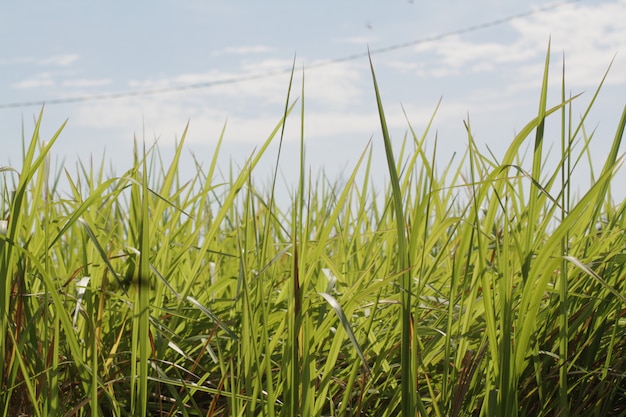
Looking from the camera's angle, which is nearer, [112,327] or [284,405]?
[284,405]

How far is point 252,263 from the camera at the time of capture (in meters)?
1.54

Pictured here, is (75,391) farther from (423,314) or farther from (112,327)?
(423,314)

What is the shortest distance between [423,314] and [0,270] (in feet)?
2.38

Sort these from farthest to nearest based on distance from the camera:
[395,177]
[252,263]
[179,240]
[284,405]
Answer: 1. [179,240]
2. [252,263]
3. [284,405]
4. [395,177]

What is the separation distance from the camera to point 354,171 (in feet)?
4.03

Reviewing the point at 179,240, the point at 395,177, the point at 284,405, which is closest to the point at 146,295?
the point at 284,405

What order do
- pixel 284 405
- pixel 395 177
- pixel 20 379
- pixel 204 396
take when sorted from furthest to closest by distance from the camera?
pixel 204 396 < pixel 20 379 < pixel 284 405 < pixel 395 177

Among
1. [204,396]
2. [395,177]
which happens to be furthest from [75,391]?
[395,177]

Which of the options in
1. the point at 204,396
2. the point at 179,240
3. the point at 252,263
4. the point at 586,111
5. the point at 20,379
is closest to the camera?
the point at 586,111

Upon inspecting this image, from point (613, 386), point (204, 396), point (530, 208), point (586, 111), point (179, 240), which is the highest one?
point (586, 111)

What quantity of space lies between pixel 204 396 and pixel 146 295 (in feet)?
1.51

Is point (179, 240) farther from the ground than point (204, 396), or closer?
farther from the ground

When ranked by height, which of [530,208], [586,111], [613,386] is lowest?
[613,386]

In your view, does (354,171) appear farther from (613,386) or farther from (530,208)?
(613,386)
